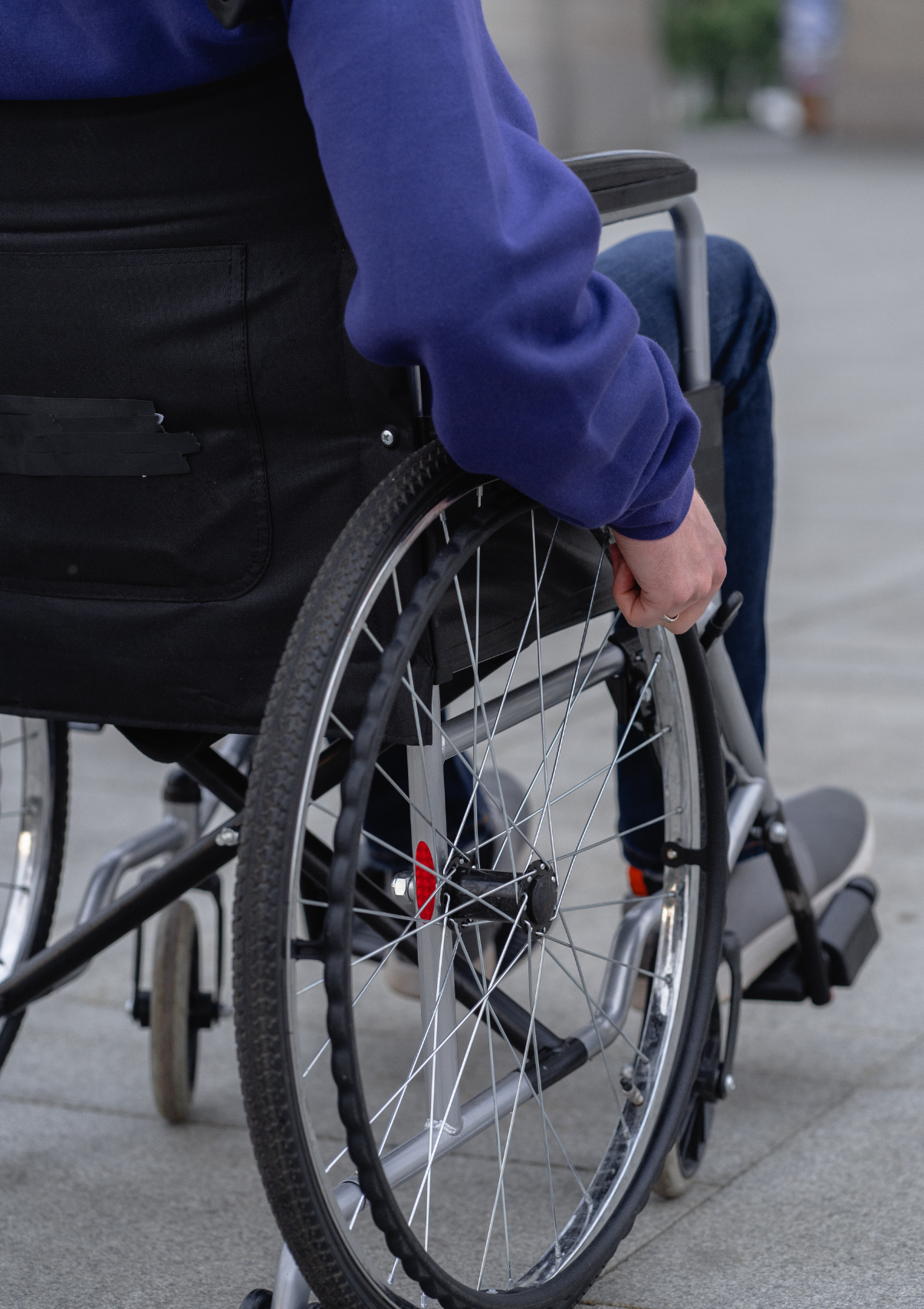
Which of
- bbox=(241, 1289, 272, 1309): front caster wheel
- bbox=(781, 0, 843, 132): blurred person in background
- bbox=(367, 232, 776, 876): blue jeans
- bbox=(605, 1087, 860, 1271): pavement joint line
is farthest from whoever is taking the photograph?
bbox=(781, 0, 843, 132): blurred person in background

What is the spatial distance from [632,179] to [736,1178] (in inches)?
44.3

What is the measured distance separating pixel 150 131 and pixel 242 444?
10.1 inches

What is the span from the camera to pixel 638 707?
5.53ft

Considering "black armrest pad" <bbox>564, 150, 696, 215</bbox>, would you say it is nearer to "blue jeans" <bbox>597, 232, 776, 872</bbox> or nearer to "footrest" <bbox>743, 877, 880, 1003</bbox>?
"blue jeans" <bbox>597, 232, 776, 872</bbox>

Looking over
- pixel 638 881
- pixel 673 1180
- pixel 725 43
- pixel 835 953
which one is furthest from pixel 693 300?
pixel 725 43

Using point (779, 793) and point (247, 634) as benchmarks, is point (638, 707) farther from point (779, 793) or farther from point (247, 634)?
point (779, 793)

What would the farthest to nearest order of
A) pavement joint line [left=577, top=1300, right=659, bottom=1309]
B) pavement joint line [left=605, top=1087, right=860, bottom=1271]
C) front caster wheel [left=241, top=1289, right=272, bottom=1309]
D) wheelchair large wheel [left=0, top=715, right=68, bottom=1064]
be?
wheelchair large wheel [left=0, top=715, right=68, bottom=1064] → pavement joint line [left=605, top=1087, right=860, bottom=1271] → pavement joint line [left=577, top=1300, right=659, bottom=1309] → front caster wheel [left=241, top=1289, right=272, bottom=1309]

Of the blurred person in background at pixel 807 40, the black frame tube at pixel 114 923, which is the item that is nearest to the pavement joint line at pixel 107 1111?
the black frame tube at pixel 114 923

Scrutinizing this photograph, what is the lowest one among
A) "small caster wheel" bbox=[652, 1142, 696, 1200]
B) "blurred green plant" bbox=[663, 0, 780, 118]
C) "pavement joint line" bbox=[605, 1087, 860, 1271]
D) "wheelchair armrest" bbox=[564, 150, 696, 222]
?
"blurred green plant" bbox=[663, 0, 780, 118]

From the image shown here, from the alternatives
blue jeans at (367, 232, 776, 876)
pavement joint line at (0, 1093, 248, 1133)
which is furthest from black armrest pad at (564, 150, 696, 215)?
pavement joint line at (0, 1093, 248, 1133)

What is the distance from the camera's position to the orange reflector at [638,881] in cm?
200

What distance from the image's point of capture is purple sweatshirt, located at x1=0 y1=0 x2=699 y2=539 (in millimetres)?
1124

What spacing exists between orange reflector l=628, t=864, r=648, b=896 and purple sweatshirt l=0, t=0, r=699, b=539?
30.6 inches

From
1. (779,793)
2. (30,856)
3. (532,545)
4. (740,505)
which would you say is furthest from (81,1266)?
(779,793)
